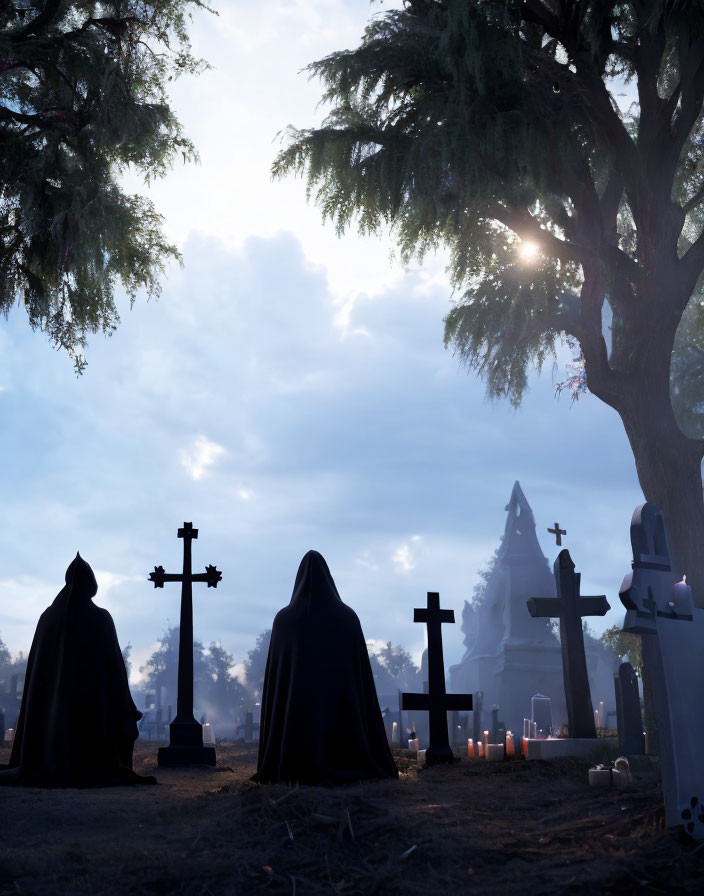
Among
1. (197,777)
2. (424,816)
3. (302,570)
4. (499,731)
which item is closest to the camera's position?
(424,816)

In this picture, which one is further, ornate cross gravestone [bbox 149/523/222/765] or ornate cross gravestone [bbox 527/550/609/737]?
ornate cross gravestone [bbox 149/523/222/765]

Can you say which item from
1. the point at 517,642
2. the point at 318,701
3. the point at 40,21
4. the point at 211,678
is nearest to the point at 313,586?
the point at 318,701

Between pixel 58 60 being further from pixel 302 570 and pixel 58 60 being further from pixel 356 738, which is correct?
pixel 356 738

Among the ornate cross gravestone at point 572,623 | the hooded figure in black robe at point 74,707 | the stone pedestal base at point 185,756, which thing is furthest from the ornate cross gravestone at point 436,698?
the hooded figure in black robe at point 74,707

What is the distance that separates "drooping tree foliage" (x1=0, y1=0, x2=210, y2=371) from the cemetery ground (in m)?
8.50

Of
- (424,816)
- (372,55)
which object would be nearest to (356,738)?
(424,816)

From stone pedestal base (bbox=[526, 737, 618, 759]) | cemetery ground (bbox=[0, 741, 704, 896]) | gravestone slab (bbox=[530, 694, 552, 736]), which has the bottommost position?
cemetery ground (bbox=[0, 741, 704, 896])

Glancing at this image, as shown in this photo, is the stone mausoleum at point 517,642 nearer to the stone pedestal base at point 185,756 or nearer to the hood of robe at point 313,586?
the stone pedestal base at point 185,756

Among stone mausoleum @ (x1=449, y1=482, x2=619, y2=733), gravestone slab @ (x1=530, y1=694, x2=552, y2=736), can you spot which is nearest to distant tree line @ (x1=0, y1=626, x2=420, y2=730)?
stone mausoleum @ (x1=449, y1=482, x2=619, y2=733)

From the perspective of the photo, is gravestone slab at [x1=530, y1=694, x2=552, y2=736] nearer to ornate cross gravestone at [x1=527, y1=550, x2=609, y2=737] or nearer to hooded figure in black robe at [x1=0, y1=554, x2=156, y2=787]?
ornate cross gravestone at [x1=527, y1=550, x2=609, y2=737]

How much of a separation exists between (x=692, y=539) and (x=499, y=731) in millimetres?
8611

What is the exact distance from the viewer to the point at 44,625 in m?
9.49

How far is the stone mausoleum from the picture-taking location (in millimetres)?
31078

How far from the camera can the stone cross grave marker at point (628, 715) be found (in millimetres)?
9734
